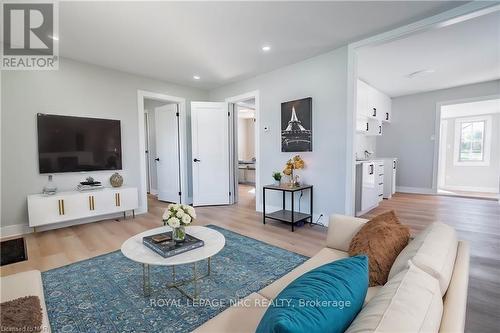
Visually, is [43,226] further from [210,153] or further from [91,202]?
[210,153]

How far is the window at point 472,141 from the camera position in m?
6.66

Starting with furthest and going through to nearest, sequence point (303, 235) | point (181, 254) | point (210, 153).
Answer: point (210, 153)
point (303, 235)
point (181, 254)

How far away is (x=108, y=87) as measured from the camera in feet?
13.1

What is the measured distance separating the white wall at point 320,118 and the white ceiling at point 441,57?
2.09 feet

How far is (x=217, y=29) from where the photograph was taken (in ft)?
9.12

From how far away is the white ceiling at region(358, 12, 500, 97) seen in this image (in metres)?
3.03

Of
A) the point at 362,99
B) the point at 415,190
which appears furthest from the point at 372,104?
the point at 415,190

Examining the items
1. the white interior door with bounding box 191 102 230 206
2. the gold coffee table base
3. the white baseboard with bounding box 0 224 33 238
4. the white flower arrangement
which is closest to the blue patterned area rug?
the gold coffee table base

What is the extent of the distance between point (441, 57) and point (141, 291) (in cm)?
525

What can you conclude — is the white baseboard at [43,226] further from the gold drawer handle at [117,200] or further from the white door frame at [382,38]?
the white door frame at [382,38]

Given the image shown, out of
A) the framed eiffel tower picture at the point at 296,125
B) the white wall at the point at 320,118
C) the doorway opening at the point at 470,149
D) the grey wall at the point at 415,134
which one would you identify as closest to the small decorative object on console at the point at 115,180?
the white wall at the point at 320,118

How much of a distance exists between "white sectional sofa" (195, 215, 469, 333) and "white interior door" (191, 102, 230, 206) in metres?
3.83

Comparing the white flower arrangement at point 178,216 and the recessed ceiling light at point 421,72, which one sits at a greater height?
the recessed ceiling light at point 421,72

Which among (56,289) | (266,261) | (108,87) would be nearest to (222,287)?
(266,261)
